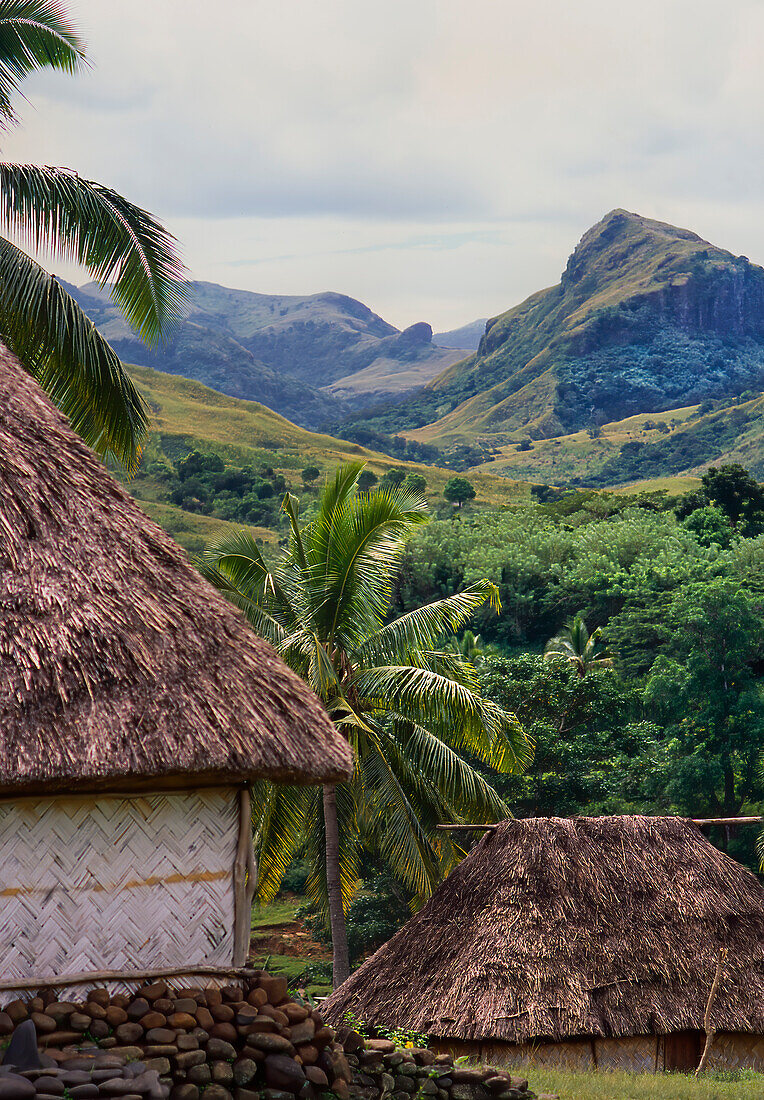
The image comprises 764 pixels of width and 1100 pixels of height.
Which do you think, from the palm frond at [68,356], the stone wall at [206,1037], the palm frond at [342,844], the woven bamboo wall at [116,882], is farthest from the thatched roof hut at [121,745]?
the palm frond at [342,844]

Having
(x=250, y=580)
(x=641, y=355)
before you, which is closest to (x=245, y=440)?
(x=641, y=355)

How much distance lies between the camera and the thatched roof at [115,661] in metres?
6.04

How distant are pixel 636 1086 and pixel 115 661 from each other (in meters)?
7.46

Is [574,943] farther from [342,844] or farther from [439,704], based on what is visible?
[342,844]

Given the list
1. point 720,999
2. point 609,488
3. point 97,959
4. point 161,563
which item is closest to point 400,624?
point 720,999

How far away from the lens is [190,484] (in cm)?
8056

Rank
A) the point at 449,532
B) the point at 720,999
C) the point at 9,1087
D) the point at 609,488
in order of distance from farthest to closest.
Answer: the point at 609,488, the point at 449,532, the point at 720,999, the point at 9,1087

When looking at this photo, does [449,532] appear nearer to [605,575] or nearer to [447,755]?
[605,575]

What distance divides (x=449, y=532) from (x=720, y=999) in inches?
1493

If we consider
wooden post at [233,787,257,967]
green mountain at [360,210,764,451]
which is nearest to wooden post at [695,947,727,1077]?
wooden post at [233,787,257,967]

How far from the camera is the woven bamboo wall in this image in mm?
6109

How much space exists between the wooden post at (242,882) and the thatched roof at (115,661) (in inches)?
14.8

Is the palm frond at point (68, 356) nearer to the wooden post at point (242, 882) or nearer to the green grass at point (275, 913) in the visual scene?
the wooden post at point (242, 882)

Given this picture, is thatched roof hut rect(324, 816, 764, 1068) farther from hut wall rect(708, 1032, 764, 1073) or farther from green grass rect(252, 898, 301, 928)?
green grass rect(252, 898, 301, 928)
